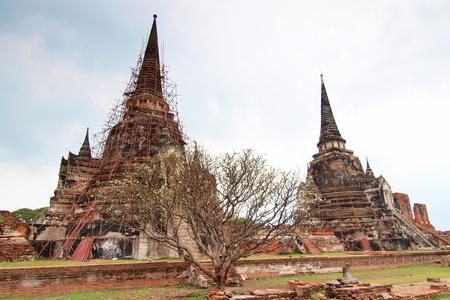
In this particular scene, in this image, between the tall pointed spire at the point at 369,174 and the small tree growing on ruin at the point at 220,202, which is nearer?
the small tree growing on ruin at the point at 220,202

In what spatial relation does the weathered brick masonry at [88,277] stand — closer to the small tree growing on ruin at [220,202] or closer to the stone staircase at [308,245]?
the small tree growing on ruin at [220,202]

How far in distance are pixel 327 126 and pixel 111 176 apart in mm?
26335

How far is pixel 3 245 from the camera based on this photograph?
14594 millimetres

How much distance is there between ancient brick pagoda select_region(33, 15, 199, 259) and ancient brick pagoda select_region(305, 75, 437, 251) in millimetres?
13357

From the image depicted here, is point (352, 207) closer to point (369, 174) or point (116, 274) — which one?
point (369, 174)

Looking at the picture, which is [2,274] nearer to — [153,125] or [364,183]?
[153,125]

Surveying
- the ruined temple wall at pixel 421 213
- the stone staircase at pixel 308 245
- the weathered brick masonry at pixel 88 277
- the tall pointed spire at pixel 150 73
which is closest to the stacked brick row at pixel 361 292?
the weathered brick masonry at pixel 88 277

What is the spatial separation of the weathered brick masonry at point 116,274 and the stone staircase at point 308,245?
11.7ft

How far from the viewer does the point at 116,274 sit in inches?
432

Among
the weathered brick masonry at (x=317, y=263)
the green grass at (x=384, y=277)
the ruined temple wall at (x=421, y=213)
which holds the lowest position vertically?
the green grass at (x=384, y=277)

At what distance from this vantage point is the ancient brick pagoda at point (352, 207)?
25.1 meters

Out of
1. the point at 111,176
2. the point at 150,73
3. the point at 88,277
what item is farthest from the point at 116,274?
the point at 150,73

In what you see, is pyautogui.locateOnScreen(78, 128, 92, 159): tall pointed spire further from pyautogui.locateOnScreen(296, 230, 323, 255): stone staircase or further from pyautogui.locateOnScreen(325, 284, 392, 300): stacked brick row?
pyautogui.locateOnScreen(325, 284, 392, 300): stacked brick row

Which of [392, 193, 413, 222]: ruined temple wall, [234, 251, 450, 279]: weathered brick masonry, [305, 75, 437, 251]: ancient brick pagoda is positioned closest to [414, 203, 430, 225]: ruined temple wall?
A: [392, 193, 413, 222]: ruined temple wall
